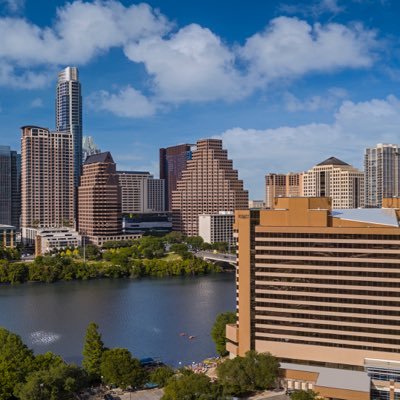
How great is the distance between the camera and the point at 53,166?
3952 inches

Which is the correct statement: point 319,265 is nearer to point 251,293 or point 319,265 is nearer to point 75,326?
point 251,293

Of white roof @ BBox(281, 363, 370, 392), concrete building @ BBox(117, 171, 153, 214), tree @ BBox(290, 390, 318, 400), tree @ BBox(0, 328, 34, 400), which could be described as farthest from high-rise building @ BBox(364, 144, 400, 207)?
tree @ BBox(0, 328, 34, 400)

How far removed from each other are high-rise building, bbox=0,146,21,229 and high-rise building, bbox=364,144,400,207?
7035cm

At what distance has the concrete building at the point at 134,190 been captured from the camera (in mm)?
147125

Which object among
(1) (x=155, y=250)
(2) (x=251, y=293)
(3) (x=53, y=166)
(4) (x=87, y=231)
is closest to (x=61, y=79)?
(3) (x=53, y=166)

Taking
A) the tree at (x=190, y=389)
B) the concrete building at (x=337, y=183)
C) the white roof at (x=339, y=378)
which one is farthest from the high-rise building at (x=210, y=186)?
the tree at (x=190, y=389)

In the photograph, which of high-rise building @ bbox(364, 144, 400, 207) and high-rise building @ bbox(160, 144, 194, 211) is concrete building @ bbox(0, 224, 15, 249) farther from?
high-rise building @ bbox(160, 144, 194, 211)

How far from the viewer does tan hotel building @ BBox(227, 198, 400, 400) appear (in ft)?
88.8

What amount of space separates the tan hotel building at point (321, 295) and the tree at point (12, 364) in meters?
10.9

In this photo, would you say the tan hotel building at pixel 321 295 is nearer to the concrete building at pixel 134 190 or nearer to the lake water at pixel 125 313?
the lake water at pixel 125 313

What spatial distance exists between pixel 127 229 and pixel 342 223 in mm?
73881

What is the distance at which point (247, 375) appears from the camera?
27.1m

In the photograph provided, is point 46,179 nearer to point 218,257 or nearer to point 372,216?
point 218,257

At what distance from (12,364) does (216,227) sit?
66.9m
